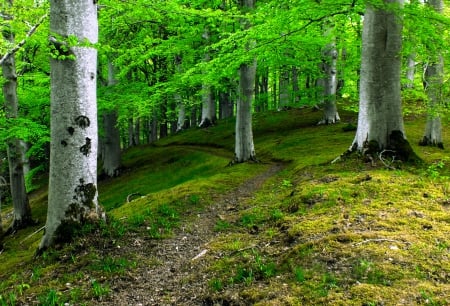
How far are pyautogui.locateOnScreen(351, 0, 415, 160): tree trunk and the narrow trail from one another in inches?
210

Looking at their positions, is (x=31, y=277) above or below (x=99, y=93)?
below

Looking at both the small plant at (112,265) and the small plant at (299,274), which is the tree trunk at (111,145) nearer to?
the small plant at (112,265)

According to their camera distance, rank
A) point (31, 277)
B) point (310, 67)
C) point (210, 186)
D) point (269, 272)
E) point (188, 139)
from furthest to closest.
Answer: point (188, 139), point (310, 67), point (210, 186), point (31, 277), point (269, 272)

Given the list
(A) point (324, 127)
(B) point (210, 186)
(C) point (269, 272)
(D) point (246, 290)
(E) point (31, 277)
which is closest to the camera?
(D) point (246, 290)

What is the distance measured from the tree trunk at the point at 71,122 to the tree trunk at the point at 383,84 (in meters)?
7.41

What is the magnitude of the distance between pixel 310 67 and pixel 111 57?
35.0ft

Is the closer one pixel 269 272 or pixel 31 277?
pixel 269 272

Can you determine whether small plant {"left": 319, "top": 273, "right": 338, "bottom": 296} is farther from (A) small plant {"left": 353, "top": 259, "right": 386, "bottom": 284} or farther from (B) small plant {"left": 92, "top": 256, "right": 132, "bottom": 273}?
(B) small plant {"left": 92, "top": 256, "right": 132, "bottom": 273}

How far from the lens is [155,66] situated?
23500 millimetres

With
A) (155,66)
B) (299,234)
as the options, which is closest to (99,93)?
(155,66)

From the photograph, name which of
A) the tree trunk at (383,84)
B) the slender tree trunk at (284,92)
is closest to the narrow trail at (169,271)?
the tree trunk at (383,84)

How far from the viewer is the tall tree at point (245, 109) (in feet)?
51.1

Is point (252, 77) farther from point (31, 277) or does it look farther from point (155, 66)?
point (31, 277)

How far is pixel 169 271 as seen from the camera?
5996mm
